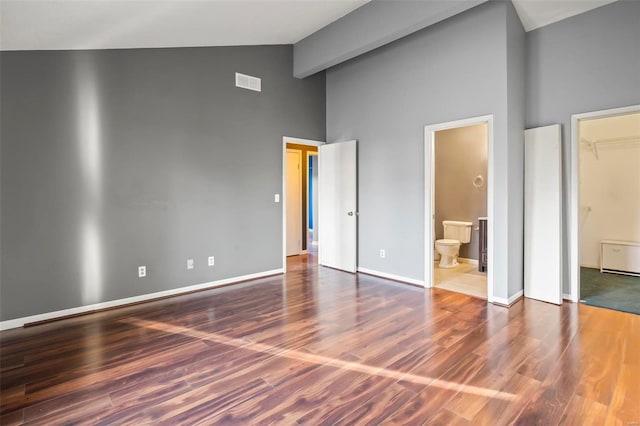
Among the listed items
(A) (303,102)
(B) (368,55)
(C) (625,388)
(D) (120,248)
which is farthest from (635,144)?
(D) (120,248)

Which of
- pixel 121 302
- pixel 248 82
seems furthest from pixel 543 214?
pixel 121 302

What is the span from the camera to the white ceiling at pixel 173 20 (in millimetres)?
Result: 2555

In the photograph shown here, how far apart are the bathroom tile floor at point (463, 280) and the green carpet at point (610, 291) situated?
1.05 m

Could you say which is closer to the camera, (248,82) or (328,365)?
(328,365)

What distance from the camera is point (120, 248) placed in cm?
359

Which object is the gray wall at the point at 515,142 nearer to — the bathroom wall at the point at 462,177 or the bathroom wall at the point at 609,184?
the bathroom wall at the point at 462,177

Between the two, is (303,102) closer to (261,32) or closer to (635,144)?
(261,32)

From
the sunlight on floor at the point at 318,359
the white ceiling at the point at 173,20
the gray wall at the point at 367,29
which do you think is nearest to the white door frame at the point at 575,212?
the white ceiling at the point at 173,20

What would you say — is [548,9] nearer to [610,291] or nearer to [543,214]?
[543,214]

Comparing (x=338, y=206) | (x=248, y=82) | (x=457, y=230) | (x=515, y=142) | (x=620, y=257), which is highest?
(x=248, y=82)

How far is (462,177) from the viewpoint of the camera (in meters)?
5.79

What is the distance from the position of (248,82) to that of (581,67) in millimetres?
3925

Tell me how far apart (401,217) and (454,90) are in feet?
5.52

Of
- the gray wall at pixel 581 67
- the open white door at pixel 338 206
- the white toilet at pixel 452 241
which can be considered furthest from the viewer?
the white toilet at pixel 452 241
